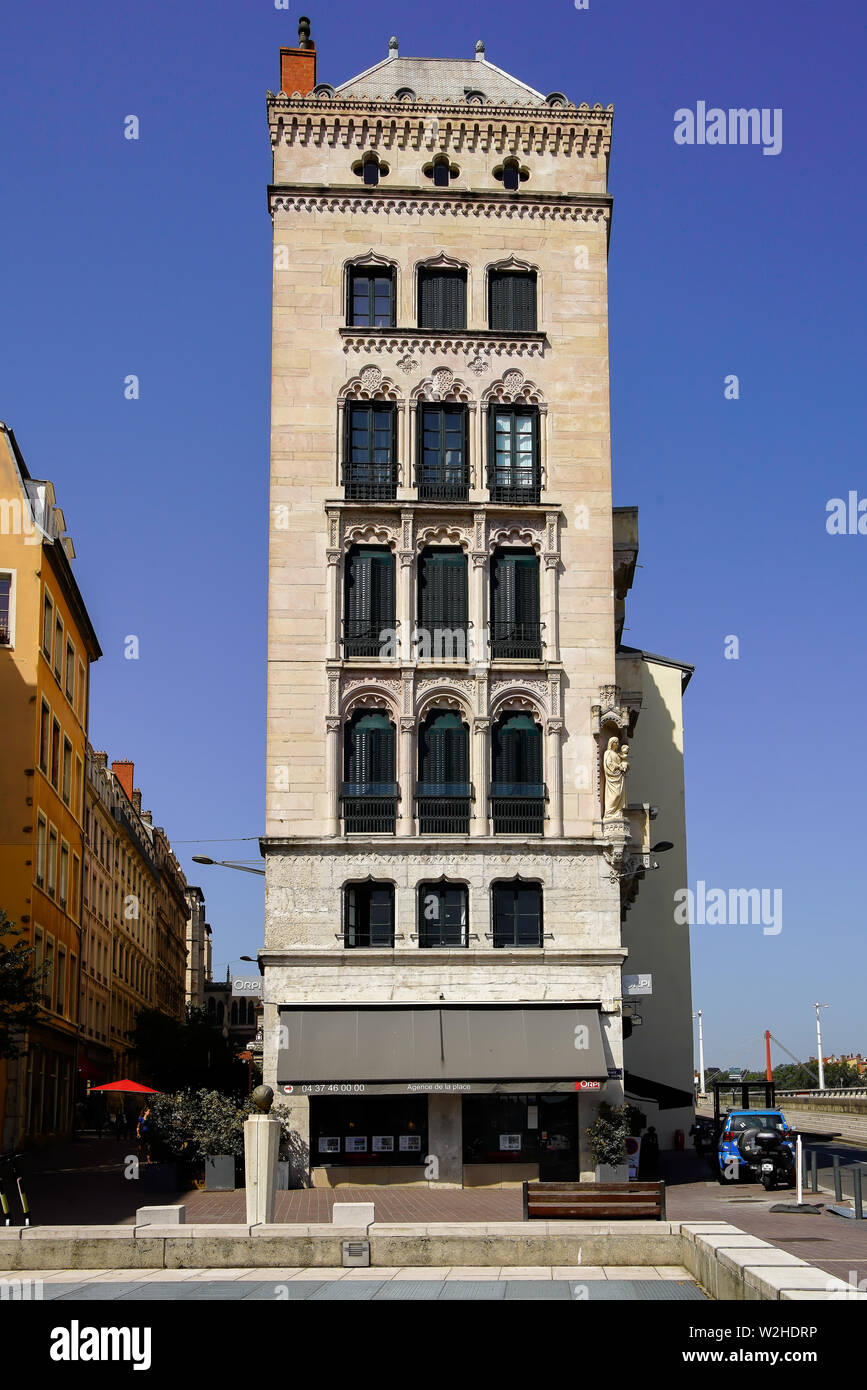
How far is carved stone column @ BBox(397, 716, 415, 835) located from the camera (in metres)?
39.8

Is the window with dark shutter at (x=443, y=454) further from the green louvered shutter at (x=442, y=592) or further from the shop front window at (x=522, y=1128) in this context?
the shop front window at (x=522, y=1128)

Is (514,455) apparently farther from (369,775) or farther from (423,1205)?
(423,1205)

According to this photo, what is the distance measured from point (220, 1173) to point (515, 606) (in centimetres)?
1636

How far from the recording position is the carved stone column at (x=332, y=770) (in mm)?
39688

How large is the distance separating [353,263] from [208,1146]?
945 inches

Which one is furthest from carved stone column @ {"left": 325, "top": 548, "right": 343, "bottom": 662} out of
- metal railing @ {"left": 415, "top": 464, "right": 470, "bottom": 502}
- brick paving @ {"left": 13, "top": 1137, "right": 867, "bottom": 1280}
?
brick paving @ {"left": 13, "top": 1137, "right": 867, "bottom": 1280}

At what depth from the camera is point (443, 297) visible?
142 ft

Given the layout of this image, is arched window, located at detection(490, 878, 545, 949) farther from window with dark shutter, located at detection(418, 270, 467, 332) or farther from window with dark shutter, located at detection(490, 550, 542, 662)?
window with dark shutter, located at detection(418, 270, 467, 332)

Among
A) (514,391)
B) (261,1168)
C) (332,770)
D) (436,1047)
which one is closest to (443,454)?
(514,391)

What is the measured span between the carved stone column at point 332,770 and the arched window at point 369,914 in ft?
5.44

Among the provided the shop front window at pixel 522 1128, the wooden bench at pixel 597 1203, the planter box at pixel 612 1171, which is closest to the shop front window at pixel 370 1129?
the shop front window at pixel 522 1128

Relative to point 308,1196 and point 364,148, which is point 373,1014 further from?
point 364,148

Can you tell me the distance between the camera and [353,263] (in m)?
43.1

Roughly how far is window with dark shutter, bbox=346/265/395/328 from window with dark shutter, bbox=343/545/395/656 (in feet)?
22.3
